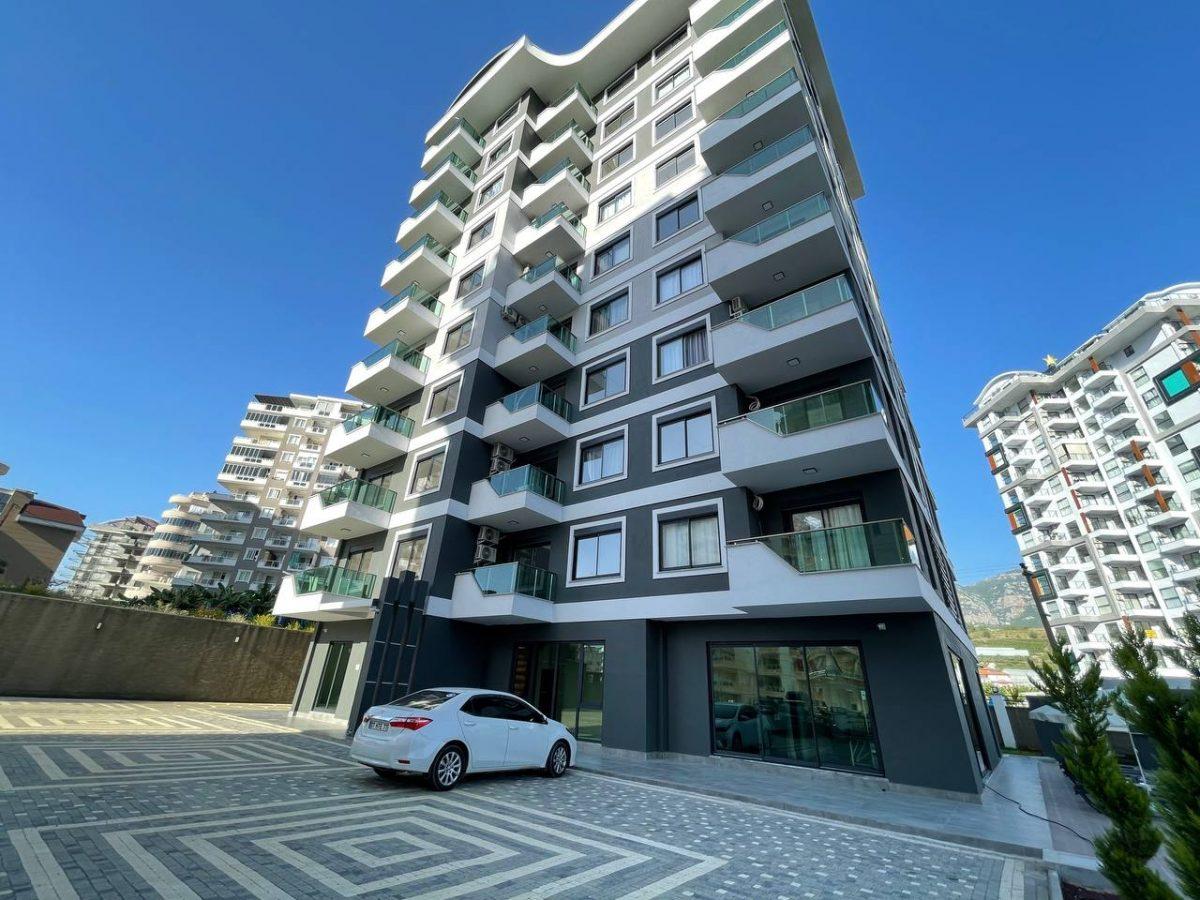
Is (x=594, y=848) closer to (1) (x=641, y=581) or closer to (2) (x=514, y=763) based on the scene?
(2) (x=514, y=763)

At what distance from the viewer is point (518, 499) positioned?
16.0 meters

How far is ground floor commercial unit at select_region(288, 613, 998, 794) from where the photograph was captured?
1024 cm

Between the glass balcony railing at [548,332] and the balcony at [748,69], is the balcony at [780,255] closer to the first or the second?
the glass balcony railing at [548,332]

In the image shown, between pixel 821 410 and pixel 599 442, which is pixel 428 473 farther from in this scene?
pixel 821 410

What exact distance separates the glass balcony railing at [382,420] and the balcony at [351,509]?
7.75 feet

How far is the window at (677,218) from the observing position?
1855cm

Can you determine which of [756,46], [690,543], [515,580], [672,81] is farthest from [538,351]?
[672,81]

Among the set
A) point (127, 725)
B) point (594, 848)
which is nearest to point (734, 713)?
point (594, 848)

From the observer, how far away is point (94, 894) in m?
3.60

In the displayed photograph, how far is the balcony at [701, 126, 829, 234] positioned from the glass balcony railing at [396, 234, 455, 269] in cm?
1365

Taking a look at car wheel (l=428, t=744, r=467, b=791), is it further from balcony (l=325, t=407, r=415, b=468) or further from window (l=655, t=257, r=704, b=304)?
window (l=655, t=257, r=704, b=304)

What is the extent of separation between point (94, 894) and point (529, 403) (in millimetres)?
14708

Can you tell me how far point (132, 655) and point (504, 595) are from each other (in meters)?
14.6

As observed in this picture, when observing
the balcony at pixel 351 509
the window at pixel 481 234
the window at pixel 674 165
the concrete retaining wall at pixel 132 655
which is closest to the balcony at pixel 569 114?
the window at pixel 481 234
